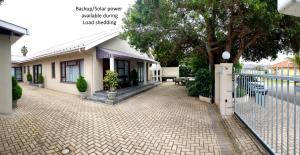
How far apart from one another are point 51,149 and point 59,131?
1198mm

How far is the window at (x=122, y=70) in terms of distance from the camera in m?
14.6

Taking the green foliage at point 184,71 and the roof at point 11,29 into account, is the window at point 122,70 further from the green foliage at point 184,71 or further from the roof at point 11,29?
the green foliage at point 184,71

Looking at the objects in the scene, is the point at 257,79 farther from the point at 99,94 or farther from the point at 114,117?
the point at 99,94

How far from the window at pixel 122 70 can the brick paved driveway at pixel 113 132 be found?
22.1 ft

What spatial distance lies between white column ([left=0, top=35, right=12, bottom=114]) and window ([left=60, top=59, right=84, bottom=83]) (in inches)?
219

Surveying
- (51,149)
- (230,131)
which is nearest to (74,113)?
(51,149)

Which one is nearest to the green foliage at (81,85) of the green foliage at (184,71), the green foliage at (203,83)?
the green foliage at (203,83)

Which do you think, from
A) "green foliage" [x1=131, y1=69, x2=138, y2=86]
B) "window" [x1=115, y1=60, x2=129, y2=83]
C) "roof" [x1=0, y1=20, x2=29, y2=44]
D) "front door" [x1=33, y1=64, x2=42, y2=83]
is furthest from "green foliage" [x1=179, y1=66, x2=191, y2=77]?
"roof" [x1=0, y1=20, x2=29, y2=44]

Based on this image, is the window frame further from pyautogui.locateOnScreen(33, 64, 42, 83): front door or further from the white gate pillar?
pyautogui.locateOnScreen(33, 64, 42, 83): front door

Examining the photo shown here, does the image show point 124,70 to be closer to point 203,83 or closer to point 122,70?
point 122,70

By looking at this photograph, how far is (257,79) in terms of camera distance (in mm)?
4973

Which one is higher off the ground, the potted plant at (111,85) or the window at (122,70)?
the window at (122,70)

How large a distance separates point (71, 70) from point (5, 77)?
21.6 ft

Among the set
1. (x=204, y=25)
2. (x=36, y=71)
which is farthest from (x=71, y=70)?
(x=36, y=71)
